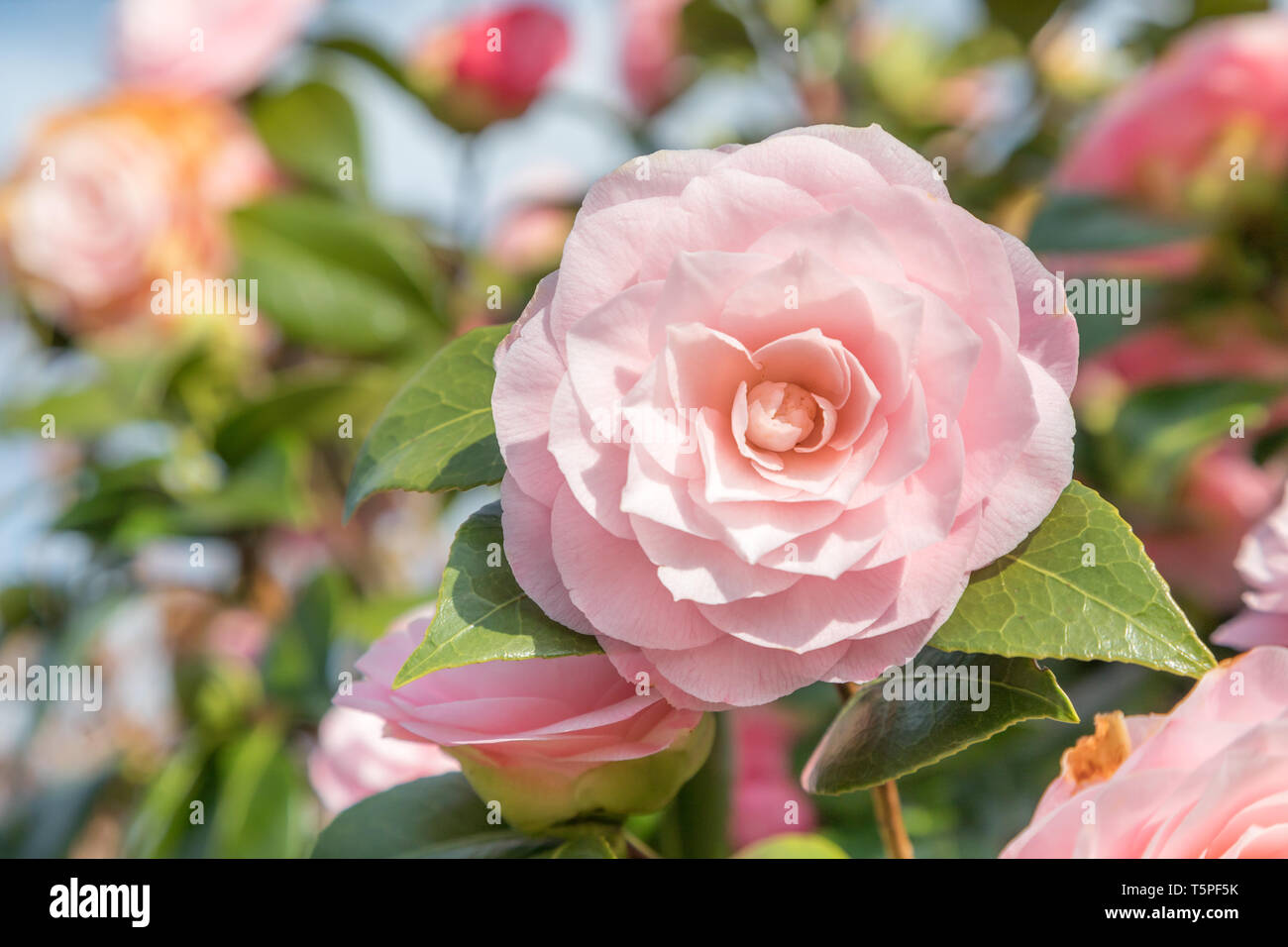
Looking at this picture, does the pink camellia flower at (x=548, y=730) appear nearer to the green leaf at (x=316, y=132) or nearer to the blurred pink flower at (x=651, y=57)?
the green leaf at (x=316, y=132)

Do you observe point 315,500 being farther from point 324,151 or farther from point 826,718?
point 826,718

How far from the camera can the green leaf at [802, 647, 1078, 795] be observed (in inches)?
11.5

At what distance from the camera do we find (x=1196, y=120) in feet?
2.53

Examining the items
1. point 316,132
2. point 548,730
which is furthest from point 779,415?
point 316,132

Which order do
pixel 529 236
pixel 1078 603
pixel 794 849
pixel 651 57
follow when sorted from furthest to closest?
pixel 651 57
pixel 529 236
pixel 794 849
pixel 1078 603

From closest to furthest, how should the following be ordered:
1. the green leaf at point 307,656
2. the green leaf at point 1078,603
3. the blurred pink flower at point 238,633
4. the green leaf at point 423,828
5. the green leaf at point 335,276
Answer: the green leaf at point 1078,603 → the green leaf at point 423,828 → the green leaf at point 307,656 → the green leaf at point 335,276 → the blurred pink flower at point 238,633

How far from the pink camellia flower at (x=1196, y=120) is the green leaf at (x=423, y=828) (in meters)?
0.65

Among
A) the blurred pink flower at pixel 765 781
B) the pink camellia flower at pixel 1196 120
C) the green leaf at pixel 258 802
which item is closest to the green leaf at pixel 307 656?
the green leaf at pixel 258 802

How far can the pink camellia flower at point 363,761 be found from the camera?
0.50 metres

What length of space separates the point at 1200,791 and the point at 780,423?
15cm

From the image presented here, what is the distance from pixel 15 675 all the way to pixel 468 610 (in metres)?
0.93

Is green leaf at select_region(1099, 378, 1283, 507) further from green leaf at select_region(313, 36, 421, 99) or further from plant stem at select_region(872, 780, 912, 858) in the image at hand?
green leaf at select_region(313, 36, 421, 99)

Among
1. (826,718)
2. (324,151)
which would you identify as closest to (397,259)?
(324,151)

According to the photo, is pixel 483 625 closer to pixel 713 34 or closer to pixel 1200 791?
pixel 1200 791
